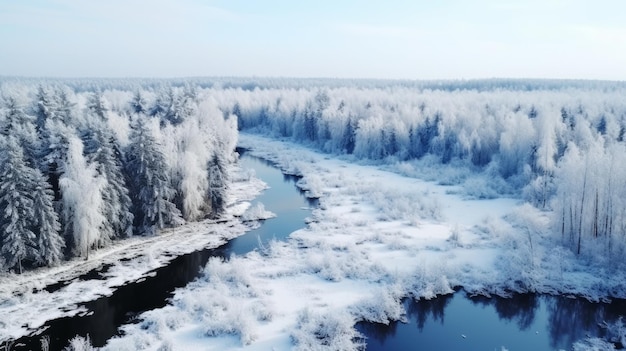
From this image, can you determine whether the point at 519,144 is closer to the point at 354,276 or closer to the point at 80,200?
the point at 354,276

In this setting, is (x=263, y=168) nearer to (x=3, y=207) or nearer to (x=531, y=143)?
(x=531, y=143)

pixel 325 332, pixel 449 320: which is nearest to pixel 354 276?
pixel 449 320

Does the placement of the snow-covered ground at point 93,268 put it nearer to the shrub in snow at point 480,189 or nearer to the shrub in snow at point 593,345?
the shrub in snow at point 593,345

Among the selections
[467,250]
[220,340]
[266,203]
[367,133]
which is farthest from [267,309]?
[367,133]

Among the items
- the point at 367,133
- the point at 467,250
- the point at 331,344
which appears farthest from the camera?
the point at 367,133

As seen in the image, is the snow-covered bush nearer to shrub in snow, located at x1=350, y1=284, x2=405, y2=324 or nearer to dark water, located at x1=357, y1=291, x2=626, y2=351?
shrub in snow, located at x1=350, y1=284, x2=405, y2=324
